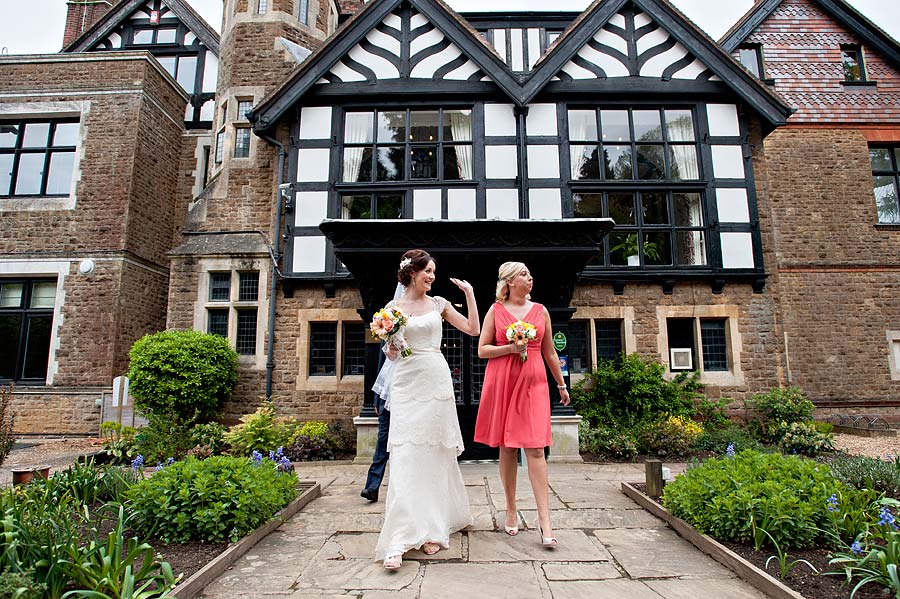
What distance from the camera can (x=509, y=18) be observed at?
41.4ft

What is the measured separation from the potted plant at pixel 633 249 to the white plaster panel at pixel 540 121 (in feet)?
8.32

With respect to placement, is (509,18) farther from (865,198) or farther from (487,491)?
(487,491)

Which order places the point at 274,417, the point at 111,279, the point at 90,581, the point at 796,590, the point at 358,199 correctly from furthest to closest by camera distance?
1. the point at 111,279
2. the point at 358,199
3. the point at 274,417
4. the point at 796,590
5. the point at 90,581

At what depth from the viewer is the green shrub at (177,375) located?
8.90m

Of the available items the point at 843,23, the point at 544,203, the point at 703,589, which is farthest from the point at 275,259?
the point at 843,23

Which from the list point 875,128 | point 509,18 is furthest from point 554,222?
point 875,128

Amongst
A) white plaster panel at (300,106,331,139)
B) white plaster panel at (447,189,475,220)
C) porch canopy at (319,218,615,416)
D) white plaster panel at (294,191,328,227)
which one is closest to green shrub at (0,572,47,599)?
porch canopy at (319,218,615,416)

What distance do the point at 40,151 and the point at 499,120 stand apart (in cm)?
1112

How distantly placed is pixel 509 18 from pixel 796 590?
1313 centimetres

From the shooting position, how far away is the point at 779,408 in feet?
28.6

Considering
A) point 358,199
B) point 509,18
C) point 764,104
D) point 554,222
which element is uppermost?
point 509,18

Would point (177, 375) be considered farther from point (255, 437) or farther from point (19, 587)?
point (19, 587)

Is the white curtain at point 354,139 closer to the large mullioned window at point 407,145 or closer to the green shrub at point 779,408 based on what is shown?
the large mullioned window at point 407,145

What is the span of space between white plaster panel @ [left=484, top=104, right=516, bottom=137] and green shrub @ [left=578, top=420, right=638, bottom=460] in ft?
18.9
